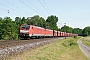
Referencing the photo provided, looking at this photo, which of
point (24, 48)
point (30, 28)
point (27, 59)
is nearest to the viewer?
point (27, 59)

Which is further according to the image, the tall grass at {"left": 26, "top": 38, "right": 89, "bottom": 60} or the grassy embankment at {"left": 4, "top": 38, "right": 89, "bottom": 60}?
the tall grass at {"left": 26, "top": 38, "right": 89, "bottom": 60}

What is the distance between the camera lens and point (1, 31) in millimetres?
90375

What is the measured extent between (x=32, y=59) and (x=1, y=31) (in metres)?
76.9

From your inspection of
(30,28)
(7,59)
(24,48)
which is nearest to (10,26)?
(30,28)

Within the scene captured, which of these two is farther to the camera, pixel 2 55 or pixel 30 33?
pixel 30 33

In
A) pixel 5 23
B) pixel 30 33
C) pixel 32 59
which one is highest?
pixel 5 23

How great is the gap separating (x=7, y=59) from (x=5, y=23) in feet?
269

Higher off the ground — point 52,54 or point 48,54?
point 48,54

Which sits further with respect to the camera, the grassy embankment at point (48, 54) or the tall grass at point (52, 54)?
the tall grass at point (52, 54)

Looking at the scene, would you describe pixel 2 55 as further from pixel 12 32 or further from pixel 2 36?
pixel 12 32

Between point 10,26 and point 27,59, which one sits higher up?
point 10,26

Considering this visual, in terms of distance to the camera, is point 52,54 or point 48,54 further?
point 52,54

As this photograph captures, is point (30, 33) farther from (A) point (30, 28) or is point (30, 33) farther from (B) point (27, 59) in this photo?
(B) point (27, 59)

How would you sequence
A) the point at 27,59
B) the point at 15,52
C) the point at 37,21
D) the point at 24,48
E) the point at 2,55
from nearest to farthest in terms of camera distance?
1. the point at 2,55
2. the point at 27,59
3. the point at 15,52
4. the point at 24,48
5. the point at 37,21
